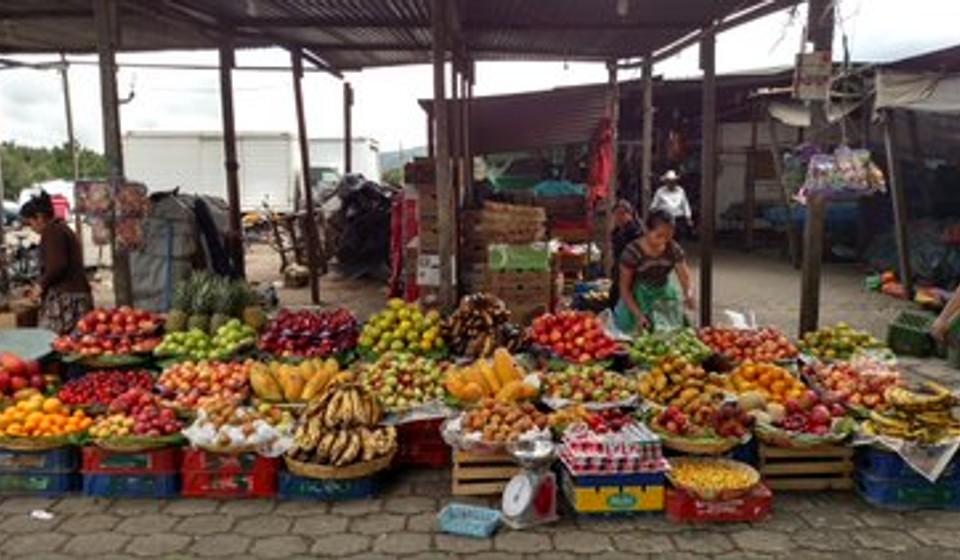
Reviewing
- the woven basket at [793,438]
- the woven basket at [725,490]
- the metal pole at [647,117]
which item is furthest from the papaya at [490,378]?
the metal pole at [647,117]

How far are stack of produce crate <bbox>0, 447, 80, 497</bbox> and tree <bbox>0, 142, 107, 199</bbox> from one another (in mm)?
29139

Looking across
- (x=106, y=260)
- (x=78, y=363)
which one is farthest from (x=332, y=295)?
(x=106, y=260)

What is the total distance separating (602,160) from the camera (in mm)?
11742

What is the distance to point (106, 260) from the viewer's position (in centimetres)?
1680

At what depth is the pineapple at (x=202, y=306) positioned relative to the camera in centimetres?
661

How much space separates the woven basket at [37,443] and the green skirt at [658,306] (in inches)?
170

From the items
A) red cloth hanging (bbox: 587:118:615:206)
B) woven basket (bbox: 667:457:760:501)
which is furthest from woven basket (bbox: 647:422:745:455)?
red cloth hanging (bbox: 587:118:615:206)

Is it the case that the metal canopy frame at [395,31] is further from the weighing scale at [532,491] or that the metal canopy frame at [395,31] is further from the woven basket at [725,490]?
the woven basket at [725,490]

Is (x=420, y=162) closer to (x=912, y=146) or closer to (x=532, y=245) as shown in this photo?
(x=532, y=245)

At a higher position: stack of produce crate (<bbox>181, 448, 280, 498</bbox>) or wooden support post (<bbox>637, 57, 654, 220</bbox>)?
wooden support post (<bbox>637, 57, 654, 220</bbox>)

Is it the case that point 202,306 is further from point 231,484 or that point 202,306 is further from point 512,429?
point 512,429

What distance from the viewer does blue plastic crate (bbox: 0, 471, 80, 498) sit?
485 cm

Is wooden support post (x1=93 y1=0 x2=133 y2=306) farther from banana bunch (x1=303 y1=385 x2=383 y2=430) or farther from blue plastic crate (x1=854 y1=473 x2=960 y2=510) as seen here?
blue plastic crate (x1=854 y1=473 x2=960 y2=510)

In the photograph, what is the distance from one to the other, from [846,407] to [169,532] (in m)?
4.26
